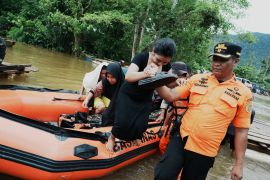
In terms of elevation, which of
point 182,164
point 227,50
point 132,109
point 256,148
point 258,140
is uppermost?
point 227,50

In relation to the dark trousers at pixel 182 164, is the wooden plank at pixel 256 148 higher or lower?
lower

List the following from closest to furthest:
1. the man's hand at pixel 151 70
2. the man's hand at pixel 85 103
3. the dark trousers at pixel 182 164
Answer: the man's hand at pixel 151 70
the dark trousers at pixel 182 164
the man's hand at pixel 85 103

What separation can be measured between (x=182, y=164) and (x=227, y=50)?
0.94 m

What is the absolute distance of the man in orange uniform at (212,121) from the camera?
8.12ft

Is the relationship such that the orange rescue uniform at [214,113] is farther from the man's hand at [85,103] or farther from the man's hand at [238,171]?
the man's hand at [85,103]

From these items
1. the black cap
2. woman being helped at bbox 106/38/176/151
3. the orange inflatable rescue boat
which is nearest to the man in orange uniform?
the black cap

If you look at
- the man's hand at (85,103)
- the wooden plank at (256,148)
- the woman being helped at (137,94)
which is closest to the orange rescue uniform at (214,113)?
the woman being helped at (137,94)

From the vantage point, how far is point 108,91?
459 centimetres

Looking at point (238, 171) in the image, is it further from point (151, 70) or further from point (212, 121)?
point (151, 70)

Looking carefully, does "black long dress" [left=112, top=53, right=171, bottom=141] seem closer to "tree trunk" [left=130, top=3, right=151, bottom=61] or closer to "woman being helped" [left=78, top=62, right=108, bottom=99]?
"woman being helped" [left=78, top=62, right=108, bottom=99]

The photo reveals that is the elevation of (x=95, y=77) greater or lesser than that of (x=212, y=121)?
lesser

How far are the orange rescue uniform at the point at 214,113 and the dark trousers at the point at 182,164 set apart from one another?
0.19 ft

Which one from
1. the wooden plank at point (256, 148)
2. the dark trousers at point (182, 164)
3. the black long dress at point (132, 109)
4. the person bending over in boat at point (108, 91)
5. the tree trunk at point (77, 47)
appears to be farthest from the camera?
the tree trunk at point (77, 47)

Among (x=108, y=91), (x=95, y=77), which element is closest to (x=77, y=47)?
(x=95, y=77)
